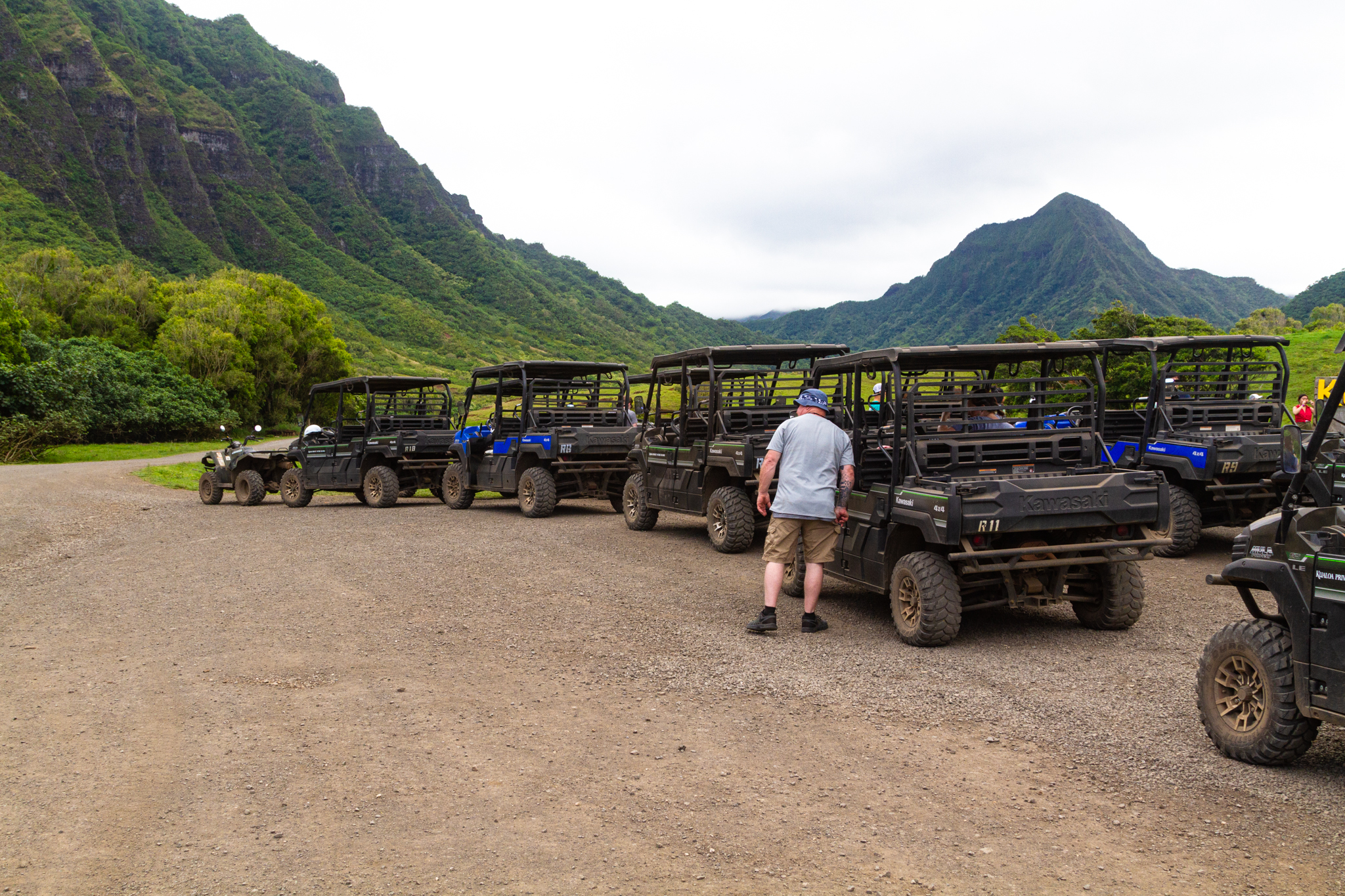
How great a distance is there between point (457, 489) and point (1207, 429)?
12.5 m

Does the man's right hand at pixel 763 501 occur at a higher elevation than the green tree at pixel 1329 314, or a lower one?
lower

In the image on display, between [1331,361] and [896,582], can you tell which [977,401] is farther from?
[1331,361]

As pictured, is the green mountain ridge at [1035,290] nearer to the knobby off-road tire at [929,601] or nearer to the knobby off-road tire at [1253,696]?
the knobby off-road tire at [929,601]

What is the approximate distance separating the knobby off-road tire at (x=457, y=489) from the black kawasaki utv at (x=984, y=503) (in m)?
11.0

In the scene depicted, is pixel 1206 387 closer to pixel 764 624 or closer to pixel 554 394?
pixel 764 624

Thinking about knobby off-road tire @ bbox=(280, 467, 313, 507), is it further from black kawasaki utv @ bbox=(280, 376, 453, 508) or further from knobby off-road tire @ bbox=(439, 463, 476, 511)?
knobby off-road tire @ bbox=(439, 463, 476, 511)

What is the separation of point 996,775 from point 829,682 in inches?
66.7

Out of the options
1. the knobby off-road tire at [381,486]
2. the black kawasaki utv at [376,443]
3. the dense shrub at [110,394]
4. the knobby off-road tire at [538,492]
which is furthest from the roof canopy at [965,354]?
the dense shrub at [110,394]

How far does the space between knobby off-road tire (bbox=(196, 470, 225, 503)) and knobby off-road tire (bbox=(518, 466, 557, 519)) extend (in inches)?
331

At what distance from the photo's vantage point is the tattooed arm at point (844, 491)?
7.24 meters

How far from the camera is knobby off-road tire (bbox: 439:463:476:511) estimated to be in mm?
17938

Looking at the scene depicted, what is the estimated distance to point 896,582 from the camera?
7176 mm

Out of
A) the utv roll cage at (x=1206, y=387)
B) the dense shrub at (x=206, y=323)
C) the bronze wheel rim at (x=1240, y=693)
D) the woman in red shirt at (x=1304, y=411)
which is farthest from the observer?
the dense shrub at (x=206, y=323)

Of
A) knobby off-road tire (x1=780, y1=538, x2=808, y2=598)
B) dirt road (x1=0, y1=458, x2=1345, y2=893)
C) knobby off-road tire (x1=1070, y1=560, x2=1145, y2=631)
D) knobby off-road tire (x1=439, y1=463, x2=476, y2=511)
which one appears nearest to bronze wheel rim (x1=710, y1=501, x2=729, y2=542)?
dirt road (x1=0, y1=458, x2=1345, y2=893)
